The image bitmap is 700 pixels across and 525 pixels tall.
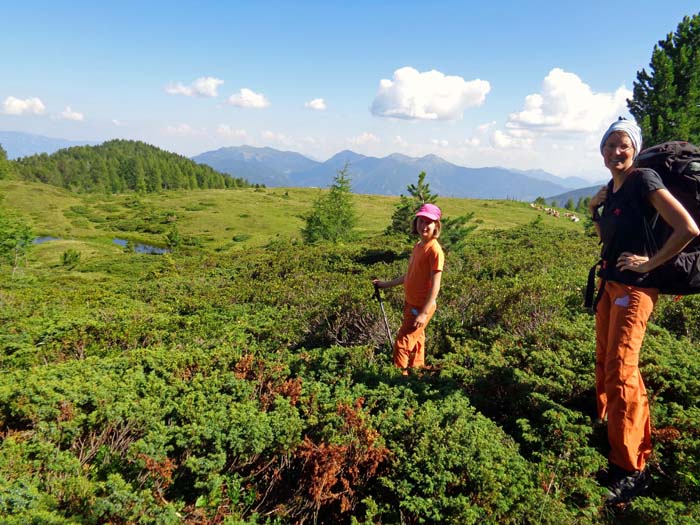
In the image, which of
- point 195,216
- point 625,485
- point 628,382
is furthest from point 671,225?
point 195,216

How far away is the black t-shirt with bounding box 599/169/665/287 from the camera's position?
8.78 feet

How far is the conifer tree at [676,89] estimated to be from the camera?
18.4 meters

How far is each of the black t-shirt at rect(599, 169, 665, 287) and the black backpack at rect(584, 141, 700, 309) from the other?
2.0 inches

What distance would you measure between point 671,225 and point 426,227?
87.8 inches

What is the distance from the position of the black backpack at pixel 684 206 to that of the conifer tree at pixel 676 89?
20.3 m

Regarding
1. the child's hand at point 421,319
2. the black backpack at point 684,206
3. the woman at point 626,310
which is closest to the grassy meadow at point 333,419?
the woman at point 626,310

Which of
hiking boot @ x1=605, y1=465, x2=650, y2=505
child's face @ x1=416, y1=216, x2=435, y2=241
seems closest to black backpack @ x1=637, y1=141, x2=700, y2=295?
hiking boot @ x1=605, y1=465, x2=650, y2=505

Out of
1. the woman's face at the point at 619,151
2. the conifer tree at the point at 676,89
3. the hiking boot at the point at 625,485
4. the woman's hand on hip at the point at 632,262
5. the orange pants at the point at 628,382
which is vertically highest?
the conifer tree at the point at 676,89

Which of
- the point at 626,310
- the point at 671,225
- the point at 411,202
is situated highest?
the point at 411,202

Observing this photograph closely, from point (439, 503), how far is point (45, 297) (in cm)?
1050

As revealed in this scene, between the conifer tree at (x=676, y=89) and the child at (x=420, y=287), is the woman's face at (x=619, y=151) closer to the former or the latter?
the child at (x=420, y=287)

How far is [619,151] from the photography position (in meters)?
2.93

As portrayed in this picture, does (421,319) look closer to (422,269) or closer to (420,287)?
(420,287)

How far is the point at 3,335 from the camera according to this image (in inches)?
222
